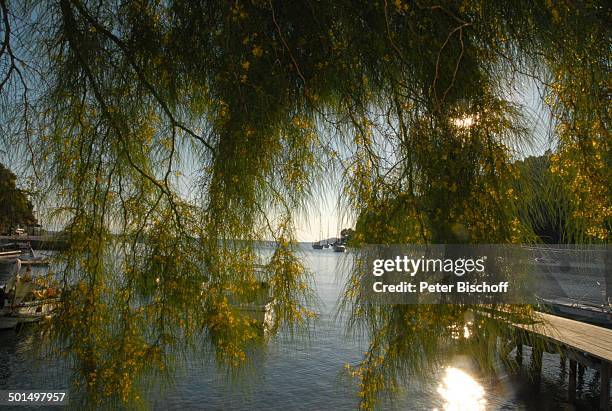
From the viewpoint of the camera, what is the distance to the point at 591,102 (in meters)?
1.63

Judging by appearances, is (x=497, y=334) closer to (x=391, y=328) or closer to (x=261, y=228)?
(x=391, y=328)

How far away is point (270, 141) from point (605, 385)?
9.28 m

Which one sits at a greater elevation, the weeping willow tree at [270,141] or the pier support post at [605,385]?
the weeping willow tree at [270,141]

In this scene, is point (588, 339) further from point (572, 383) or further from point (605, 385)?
point (572, 383)

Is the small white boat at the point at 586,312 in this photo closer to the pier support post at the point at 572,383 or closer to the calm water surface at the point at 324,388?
the calm water surface at the point at 324,388

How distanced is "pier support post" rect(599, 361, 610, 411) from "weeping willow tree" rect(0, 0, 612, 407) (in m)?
8.19

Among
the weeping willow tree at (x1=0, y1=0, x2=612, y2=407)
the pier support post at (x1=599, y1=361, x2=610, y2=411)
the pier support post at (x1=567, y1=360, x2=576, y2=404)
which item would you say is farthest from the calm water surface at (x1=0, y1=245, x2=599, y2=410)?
the weeping willow tree at (x1=0, y1=0, x2=612, y2=407)

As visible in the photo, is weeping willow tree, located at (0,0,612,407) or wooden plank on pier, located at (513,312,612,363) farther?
wooden plank on pier, located at (513,312,612,363)

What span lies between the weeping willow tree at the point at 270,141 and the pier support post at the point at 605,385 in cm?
819

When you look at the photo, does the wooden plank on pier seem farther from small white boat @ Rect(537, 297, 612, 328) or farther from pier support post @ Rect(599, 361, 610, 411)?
small white boat @ Rect(537, 297, 612, 328)

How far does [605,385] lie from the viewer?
28.9 ft

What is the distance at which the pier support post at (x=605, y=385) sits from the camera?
27.8 feet

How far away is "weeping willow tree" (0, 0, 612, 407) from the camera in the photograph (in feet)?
5.16

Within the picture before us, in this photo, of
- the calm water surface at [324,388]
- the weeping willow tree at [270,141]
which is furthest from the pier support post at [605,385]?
the weeping willow tree at [270,141]
